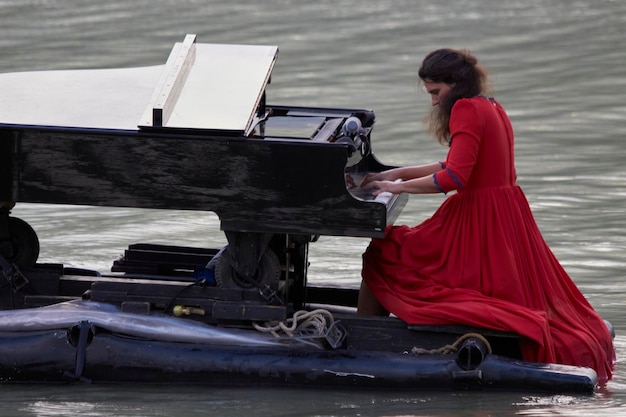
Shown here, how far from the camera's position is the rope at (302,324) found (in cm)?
580

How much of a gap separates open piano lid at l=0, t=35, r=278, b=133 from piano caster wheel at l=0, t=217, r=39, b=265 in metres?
0.60

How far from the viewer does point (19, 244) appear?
625 centimetres

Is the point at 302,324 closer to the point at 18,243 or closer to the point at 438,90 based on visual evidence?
the point at 438,90

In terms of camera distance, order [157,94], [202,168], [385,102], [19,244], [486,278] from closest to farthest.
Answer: [202,168]
[486,278]
[157,94]
[19,244]
[385,102]

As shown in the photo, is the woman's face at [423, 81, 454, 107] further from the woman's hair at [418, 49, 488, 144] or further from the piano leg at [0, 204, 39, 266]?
the piano leg at [0, 204, 39, 266]

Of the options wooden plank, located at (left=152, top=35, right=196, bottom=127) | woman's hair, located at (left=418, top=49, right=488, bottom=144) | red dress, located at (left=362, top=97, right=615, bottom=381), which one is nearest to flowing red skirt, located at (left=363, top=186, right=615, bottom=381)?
red dress, located at (left=362, top=97, right=615, bottom=381)

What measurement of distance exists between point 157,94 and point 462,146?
1301mm

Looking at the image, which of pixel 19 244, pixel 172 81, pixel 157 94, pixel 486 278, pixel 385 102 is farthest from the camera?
pixel 385 102

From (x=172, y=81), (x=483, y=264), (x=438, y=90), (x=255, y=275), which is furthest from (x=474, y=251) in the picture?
(x=172, y=81)

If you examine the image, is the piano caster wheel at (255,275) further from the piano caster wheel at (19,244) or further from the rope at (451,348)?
the piano caster wheel at (19,244)

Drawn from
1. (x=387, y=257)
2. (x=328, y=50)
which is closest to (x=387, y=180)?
(x=387, y=257)

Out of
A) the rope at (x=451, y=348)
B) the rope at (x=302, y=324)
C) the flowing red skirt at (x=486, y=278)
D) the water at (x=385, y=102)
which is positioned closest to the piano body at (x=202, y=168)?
the rope at (x=302, y=324)

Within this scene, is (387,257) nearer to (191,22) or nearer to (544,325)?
(544,325)

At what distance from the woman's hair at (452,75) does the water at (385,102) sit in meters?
1.20
